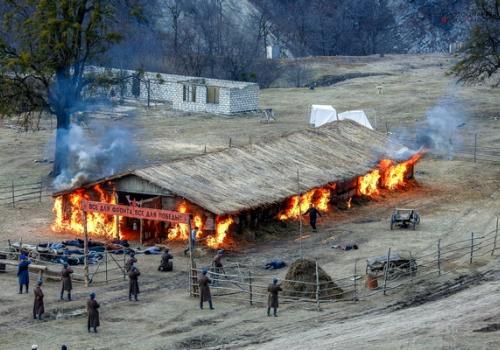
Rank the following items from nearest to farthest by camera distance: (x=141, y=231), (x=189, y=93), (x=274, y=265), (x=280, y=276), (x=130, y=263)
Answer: (x=130, y=263) < (x=280, y=276) < (x=274, y=265) < (x=141, y=231) < (x=189, y=93)

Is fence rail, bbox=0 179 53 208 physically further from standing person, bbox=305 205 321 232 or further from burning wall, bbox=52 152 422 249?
standing person, bbox=305 205 321 232

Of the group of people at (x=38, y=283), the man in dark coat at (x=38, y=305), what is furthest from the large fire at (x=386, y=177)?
the man in dark coat at (x=38, y=305)

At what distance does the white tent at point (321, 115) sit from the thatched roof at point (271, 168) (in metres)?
13.3

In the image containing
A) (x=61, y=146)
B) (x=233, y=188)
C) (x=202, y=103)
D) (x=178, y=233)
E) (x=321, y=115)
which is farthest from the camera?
(x=202, y=103)

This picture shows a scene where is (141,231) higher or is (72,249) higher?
(141,231)

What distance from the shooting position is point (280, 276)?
121ft

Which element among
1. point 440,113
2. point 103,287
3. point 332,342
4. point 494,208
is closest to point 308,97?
point 440,113

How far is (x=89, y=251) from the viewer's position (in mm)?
39438

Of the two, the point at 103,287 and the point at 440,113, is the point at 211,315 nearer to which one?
the point at 103,287

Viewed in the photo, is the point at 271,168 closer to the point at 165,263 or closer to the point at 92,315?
the point at 165,263

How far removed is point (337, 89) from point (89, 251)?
4933 centimetres

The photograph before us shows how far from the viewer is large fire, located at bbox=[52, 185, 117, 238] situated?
43094 mm

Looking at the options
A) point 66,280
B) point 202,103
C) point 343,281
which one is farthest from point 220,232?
point 202,103

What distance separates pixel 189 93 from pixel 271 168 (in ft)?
102
